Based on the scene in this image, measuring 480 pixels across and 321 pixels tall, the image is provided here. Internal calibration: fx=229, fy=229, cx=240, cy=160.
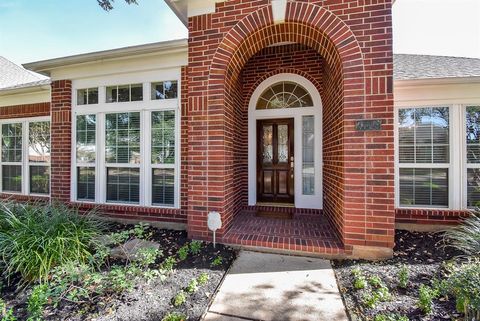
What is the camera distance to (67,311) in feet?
7.69

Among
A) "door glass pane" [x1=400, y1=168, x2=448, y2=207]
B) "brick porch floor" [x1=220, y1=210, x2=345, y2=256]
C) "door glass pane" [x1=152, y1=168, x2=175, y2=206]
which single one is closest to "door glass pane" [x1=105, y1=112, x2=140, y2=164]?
"door glass pane" [x1=152, y1=168, x2=175, y2=206]

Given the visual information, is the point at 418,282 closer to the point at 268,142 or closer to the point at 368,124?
the point at 368,124

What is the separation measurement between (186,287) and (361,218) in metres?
2.55

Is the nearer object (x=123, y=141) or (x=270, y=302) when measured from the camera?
(x=270, y=302)

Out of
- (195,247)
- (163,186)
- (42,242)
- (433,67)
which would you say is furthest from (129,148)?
(433,67)

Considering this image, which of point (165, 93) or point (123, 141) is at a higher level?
point (165, 93)

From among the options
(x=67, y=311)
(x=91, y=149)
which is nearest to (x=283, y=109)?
(x=91, y=149)

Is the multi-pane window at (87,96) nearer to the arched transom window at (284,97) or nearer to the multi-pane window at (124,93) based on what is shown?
the multi-pane window at (124,93)

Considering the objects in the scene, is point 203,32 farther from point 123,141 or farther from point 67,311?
point 67,311

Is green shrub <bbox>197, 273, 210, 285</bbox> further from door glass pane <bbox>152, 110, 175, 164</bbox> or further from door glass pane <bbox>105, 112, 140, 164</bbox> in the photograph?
door glass pane <bbox>105, 112, 140, 164</bbox>

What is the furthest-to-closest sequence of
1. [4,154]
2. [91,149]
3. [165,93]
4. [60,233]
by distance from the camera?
[4,154] → [91,149] → [165,93] → [60,233]

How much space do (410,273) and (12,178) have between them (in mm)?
9294

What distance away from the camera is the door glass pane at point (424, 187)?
438cm

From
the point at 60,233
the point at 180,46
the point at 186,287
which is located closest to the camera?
the point at 186,287
